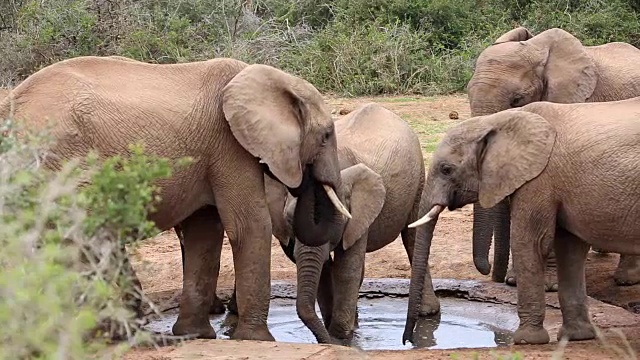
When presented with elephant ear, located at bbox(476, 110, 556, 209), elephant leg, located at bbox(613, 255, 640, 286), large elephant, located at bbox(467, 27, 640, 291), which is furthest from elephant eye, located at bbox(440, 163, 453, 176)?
elephant leg, located at bbox(613, 255, 640, 286)

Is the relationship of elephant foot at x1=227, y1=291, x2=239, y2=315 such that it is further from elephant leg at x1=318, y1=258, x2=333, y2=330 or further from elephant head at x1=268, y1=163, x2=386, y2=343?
elephant head at x1=268, y1=163, x2=386, y2=343

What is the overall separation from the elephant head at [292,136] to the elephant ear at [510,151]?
81 cm

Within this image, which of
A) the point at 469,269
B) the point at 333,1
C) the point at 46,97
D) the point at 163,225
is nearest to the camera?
the point at 46,97

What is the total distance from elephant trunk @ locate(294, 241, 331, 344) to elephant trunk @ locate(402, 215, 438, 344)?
49 centimetres

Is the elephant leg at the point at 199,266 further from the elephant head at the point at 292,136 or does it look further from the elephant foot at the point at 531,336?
the elephant foot at the point at 531,336

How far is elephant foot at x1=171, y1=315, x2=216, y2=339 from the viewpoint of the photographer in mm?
7148

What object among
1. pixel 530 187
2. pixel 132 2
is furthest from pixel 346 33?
pixel 530 187

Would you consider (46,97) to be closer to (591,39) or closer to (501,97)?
(501,97)

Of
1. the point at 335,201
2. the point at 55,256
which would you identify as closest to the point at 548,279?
the point at 335,201

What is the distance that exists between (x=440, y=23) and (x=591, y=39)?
2.33 metres

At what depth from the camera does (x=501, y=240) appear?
878 cm

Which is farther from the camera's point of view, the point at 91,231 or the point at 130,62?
the point at 130,62

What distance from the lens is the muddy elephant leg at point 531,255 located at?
6949 millimetres

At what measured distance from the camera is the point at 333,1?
1817cm
